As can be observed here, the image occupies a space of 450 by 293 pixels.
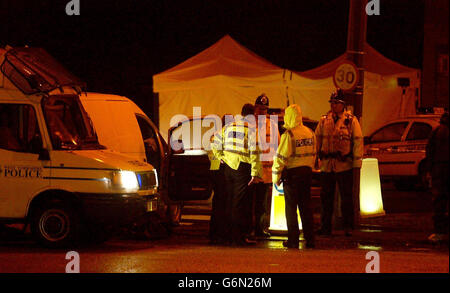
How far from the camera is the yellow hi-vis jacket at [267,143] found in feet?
38.2

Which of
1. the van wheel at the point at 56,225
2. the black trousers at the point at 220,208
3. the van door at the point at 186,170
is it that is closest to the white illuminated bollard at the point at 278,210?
the black trousers at the point at 220,208

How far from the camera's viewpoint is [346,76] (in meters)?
13.6

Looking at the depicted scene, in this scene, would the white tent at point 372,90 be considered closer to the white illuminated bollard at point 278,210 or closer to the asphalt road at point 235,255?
the asphalt road at point 235,255

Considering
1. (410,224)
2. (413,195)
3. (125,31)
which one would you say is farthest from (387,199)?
(125,31)

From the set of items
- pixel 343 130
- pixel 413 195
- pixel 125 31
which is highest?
pixel 125 31

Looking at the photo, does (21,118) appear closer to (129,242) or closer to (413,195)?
(129,242)

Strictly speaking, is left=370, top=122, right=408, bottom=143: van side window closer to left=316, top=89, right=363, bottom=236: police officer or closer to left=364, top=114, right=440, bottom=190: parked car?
left=364, top=114, right=440, bottom=190: parked car

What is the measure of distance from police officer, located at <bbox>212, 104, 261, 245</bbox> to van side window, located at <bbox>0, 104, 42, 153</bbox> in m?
2.43

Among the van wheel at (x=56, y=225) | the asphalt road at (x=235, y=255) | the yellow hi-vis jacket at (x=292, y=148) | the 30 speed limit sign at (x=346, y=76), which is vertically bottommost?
the asphalt road at (x=235, y=255)

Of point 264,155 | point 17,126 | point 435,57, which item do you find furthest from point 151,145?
point 435,57

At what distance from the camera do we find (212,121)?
14430 mm

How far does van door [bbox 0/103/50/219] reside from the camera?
10.9 m

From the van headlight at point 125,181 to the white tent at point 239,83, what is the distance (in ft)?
30.1
